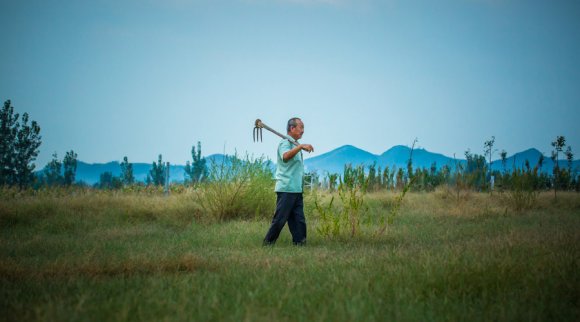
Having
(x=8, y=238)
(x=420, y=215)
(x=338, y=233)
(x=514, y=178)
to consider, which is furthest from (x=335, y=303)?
(x=514, y=178)

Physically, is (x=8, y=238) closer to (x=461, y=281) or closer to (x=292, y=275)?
(x=292, y=275)

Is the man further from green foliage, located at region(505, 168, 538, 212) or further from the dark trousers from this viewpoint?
green foliage, located at region(505, 168, 538, 212)

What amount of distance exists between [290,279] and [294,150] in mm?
2691

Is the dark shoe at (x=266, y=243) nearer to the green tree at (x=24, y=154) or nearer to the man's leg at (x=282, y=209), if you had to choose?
the man's leg at (x=282, y=209)

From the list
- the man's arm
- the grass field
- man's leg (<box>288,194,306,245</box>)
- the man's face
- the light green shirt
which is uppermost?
the man's face

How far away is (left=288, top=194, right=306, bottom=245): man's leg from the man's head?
→ 0.96 m

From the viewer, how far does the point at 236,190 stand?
416 inches

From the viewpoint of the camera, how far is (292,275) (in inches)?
171

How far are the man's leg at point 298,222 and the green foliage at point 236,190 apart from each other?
142 inches

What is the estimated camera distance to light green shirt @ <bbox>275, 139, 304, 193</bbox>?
682cm

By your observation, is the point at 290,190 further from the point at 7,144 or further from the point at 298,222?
the point at 7,144

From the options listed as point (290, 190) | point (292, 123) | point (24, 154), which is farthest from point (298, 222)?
point (24, 154)

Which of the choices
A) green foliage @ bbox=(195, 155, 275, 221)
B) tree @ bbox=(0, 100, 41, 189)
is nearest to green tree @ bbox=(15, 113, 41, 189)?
tree @ bbox=(0, 100, 41, 189)

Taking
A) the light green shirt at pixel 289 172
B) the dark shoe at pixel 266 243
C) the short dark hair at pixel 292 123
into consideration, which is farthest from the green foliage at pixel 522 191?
the dark shoe at pixel 266 243
